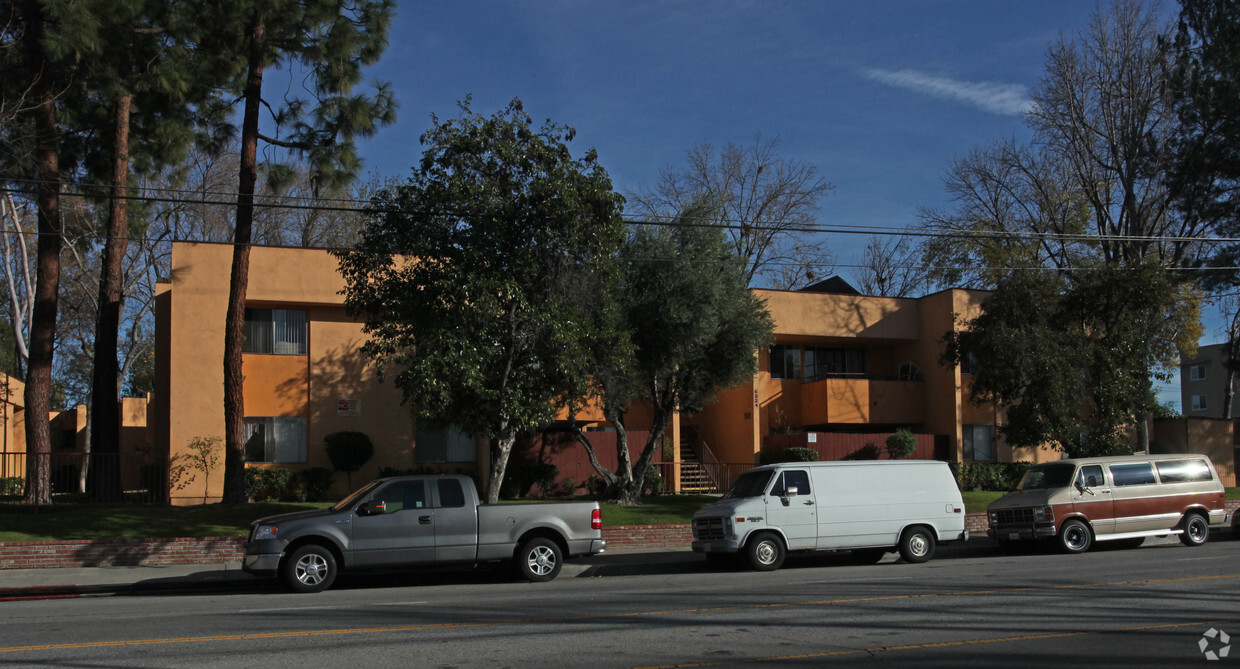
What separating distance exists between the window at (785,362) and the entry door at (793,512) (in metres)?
17.9

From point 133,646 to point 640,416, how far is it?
22470 millimetres

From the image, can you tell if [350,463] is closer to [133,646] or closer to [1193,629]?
[133,646]

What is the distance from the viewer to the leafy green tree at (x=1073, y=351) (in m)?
23.2

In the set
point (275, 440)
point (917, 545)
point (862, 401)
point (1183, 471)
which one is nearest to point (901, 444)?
point (862, 401)

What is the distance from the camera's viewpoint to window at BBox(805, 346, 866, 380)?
34719 mm

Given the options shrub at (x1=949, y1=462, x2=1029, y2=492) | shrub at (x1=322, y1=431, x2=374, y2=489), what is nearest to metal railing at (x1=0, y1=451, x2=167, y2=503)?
shrub at (x1=322, y1=431, x2=374, y2=489)

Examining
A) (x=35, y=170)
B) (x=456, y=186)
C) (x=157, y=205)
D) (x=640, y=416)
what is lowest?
(x=640, y=416)

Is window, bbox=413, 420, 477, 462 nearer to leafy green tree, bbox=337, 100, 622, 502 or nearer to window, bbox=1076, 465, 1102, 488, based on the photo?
leafy green tree, bbox=337, 100, 622, 502

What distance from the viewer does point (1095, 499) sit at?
18234 mm

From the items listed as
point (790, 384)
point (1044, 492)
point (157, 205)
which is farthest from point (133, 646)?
point (157, 205)

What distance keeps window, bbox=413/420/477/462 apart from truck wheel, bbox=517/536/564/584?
1279 cm

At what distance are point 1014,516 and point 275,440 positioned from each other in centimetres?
1920

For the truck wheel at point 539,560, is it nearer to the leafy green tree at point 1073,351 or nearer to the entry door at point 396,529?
the entry door at point 396,529

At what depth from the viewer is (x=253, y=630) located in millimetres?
9758
